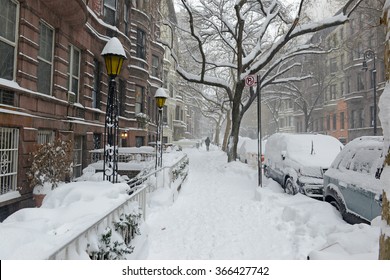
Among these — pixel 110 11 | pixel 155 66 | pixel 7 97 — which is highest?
pixel 155 66

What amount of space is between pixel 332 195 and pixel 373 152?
56.0 inches

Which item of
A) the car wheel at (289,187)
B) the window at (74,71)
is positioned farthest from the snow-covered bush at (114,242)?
the window at (74,71)

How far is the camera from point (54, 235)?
2.65m

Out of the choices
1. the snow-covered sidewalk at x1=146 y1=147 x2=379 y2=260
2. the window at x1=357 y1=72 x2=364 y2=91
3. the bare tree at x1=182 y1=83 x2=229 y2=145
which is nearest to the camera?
the snow-covered sidewalk at x1=146 y1=147 x2=379 y2=260

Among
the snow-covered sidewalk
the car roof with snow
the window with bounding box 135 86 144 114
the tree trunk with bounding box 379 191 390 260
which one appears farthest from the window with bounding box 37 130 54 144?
the window with bounding box 135 86 144 114

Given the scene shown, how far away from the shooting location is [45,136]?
28.0 ft

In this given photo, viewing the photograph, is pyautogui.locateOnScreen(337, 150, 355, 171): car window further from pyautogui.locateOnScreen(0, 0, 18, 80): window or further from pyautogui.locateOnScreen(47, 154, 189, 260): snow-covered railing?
pyautogui.locateOnScreen(0, 0, 18, 80): window

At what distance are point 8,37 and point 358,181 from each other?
855 cm

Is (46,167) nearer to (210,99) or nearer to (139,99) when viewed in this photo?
(139,99)

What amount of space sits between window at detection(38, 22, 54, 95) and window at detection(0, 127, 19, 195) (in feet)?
6.87

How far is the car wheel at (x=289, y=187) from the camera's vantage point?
27.0 feet

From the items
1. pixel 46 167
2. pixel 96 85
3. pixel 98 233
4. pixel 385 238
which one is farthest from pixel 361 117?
pixel 98 233

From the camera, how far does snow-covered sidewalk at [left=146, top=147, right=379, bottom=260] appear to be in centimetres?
412
